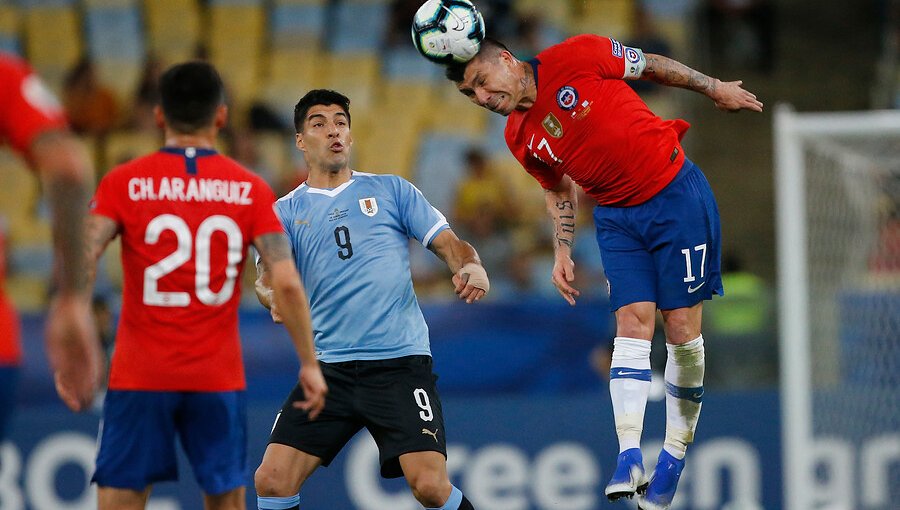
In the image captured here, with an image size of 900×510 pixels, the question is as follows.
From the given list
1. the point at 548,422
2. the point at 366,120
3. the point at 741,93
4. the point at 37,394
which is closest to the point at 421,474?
the point at 741,93

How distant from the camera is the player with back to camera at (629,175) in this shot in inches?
238

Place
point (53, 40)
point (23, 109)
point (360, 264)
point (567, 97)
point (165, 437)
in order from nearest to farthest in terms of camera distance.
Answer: point (23, 109) → point (165, 437) → point (567, 97) → point (360, 264) → point (53, 40)

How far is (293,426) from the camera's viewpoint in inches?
246

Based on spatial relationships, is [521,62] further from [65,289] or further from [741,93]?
[65,289]

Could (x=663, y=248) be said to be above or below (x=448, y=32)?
below

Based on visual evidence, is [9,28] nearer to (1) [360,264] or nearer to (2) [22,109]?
(1) [360,264]

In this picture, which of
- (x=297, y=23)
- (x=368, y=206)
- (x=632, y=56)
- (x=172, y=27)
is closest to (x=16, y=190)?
(x=172, y=27)

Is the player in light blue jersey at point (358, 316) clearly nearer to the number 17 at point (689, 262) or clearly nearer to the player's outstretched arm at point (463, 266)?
the player's outstretched arm at point (463, 266)

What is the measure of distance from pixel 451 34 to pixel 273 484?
2.30 m

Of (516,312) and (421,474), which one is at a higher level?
(516,312)

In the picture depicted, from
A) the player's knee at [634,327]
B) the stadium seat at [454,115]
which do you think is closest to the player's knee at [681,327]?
the player's knee at [634,327]

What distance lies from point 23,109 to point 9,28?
35.0 ft

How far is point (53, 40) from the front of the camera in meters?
13.9

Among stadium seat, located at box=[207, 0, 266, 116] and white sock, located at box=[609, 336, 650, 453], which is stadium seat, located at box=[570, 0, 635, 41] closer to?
stadium seat, located at box=[207, 0, 266, 116]
